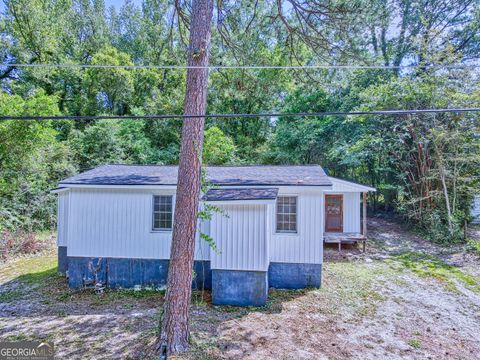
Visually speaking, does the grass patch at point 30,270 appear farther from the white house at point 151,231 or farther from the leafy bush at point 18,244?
the white house at point 151,231

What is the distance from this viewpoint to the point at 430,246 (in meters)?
11.1

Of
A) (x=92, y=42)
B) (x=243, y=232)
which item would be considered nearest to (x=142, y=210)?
(x=243, y=232)

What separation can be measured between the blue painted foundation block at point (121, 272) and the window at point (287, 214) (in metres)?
2.40

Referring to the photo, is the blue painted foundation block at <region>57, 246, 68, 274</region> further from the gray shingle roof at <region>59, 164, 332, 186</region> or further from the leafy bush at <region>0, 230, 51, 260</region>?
the leafy bush at <region>0, 230, 51, 260</region>

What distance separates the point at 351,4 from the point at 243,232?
5598mm

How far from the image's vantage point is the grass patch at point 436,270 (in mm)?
7371

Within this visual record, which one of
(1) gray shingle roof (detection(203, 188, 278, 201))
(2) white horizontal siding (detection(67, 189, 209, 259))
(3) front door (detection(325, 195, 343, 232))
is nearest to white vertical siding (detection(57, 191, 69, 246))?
(2) white horizontal siding (detection(67, 189, 209, 259))

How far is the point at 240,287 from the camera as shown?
601 centimetres

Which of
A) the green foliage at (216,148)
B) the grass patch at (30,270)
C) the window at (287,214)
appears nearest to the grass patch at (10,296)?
the grass patch at (30,270)

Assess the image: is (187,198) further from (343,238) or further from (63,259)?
(343,238)

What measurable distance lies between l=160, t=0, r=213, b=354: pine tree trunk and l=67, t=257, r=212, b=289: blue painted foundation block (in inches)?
110

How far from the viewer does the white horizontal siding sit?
7090 millimetres

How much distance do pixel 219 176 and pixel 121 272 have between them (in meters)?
3.75

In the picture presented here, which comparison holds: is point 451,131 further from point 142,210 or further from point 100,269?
point 100,269
